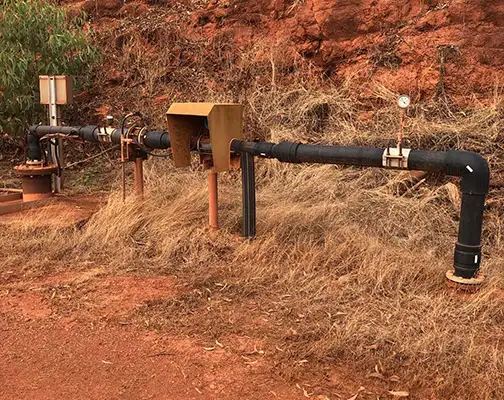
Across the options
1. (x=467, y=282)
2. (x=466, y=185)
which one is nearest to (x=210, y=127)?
(x=466, y=185)

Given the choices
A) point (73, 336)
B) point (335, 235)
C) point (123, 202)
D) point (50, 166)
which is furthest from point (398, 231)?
point (50, 166)

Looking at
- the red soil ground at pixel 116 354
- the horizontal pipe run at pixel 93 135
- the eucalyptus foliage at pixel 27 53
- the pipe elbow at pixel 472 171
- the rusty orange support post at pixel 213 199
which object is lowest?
the red soil ground at pixel 116 354

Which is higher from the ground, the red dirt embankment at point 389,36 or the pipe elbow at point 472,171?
the red dirt embankment at point 389,36

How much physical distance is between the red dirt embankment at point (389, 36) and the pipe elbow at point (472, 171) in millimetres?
3956

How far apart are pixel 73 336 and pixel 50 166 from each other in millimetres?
3685

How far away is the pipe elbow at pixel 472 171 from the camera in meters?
3.25

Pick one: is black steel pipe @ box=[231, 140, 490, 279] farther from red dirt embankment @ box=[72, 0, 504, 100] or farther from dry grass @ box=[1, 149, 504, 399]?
red dirt embankment @ box=[72, 0, 504, 100]

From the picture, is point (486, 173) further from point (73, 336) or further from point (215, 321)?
point (73, 336)

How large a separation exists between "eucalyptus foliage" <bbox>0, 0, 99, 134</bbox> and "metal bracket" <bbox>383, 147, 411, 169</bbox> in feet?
19.3

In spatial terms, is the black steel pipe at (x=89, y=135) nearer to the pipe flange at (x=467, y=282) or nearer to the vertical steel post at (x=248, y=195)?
the vertical steel post at (x=248, y=195)

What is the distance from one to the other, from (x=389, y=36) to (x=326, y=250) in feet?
15.8

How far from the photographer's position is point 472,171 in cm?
326

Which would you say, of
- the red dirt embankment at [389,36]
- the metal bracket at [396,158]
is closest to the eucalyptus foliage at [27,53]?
the red dirt embankment at [389,36]

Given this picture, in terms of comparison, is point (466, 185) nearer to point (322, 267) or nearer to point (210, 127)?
point (322, 267)
